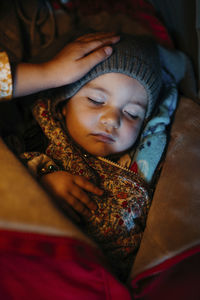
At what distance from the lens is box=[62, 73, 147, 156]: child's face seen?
1.00 m

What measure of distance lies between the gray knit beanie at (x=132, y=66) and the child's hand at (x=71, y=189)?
437 mm

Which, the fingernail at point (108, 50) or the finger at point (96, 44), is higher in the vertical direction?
the finger at point (96, 44)

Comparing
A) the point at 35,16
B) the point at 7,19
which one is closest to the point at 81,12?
the point at 35,16

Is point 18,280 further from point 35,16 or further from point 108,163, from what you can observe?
point 35,16

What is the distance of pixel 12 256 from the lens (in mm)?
652

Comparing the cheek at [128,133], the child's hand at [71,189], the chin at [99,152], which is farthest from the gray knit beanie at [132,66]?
the child's hand at [71,189]

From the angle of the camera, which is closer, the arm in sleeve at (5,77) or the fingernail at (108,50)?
the arm in sleeve at (5,77)

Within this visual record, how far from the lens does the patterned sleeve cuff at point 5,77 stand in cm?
80

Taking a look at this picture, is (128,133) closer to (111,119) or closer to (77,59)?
(111,119)

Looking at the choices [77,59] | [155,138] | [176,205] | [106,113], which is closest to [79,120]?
[106,113]

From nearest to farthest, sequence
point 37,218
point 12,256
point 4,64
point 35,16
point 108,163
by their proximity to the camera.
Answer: point 37,218 → point 12,256 → point 4,64 → point 108,163 → point 35,16

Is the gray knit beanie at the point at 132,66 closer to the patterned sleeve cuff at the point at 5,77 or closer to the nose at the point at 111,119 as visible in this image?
the nose at the point at 111,119

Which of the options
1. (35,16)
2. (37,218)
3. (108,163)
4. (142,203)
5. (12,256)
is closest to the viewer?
(37,218)

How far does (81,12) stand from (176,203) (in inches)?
48.3
